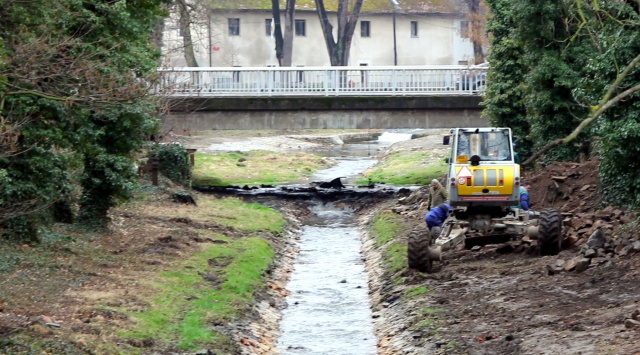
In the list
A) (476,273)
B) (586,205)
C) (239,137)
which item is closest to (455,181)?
(476,273)

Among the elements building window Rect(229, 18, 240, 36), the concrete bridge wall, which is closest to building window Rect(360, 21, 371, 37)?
building window Rect(229, 18, 240, 36)

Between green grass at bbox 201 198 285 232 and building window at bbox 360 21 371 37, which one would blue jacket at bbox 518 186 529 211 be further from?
building window at bbox 360 21 371 37

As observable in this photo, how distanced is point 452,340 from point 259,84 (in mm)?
27369

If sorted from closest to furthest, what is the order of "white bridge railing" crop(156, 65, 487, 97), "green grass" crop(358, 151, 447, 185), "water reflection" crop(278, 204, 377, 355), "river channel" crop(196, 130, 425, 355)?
"water reflection" crop(278, 204, 377, 355) < "river channel" crop(196, 130, 425, 355) < "white bridge railing" crop(156, 65, 487, 97) < "green grass" crop(358, 151, 447, 185)

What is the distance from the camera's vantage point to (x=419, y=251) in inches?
923

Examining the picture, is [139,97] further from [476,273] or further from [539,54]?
[539,54]

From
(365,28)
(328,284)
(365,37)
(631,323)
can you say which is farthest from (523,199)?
(365,28)

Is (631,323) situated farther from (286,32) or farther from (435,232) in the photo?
(286,32)

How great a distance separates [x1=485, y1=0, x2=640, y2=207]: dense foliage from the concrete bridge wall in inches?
133

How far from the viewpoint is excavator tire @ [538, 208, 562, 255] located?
23031 mm

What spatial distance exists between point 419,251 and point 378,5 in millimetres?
74924

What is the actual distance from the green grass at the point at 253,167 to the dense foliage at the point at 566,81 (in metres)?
13.6

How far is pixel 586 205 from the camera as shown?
2973 centimetres

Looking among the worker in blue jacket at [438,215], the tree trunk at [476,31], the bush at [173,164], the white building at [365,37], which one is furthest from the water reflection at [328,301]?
the white building at [365,37]
